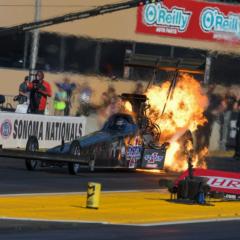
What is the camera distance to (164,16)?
40844 mm

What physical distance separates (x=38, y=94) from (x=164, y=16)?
13.0 metres

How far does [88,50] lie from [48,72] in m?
1.87

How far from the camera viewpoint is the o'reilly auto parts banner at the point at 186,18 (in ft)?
133

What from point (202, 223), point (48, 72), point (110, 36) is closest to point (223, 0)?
point (110, 36)

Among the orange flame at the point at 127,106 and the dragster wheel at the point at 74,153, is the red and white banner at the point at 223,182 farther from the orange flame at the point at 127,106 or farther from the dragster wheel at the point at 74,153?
the orange flame at the point at 127,106

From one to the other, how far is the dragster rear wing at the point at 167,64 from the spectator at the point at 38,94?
3732 millimetres

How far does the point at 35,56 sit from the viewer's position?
1464 inches

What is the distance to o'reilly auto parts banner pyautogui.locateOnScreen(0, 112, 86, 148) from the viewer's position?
2864 centimetres

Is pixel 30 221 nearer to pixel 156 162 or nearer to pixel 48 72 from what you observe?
pixel 156 162

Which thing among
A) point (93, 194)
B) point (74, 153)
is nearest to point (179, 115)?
point (74, 153)

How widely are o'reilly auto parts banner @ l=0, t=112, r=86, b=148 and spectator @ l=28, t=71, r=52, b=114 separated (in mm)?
371

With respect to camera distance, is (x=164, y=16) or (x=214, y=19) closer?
(x=164, y=16)

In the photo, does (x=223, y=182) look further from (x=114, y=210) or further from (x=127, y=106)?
(x=127, y=106)

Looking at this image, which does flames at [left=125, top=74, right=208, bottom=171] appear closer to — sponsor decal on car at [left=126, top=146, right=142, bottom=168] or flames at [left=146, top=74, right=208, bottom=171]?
flames at [left=146, top=74, right=208, bottom=171]
